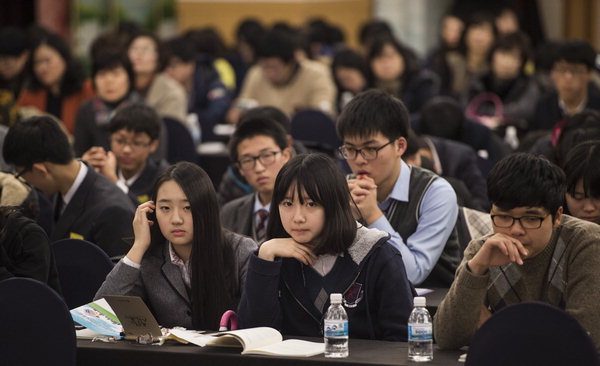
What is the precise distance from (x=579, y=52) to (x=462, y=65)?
3.23 meters

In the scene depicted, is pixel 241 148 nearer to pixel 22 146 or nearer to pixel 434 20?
pixel 22 146

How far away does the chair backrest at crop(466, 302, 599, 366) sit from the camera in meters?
2.85

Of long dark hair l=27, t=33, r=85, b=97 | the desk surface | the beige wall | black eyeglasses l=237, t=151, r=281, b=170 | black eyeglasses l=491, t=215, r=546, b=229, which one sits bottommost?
the desk surface

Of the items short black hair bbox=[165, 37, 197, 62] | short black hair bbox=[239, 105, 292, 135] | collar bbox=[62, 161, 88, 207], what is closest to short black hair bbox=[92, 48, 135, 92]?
short black hair bbox=[239, 105, 292, 135]

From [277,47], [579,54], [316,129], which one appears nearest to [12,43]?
[277,47]

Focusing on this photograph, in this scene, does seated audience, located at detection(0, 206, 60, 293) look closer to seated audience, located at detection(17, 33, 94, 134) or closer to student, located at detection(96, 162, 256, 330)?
student, located at detection(96, 162, 256, 330)

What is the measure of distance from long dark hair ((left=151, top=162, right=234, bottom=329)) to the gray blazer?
0.12ft

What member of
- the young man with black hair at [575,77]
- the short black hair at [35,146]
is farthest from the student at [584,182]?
the young man with black hair at [575,77]

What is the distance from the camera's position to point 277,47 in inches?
367

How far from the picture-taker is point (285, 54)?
9.41 meters

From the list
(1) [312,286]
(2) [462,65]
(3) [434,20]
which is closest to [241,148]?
(1) [312,286]

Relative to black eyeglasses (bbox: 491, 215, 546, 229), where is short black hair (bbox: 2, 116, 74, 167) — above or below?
above

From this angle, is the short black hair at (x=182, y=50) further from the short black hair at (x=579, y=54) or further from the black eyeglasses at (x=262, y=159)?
the black eyeglasses at (x=262, y=159)

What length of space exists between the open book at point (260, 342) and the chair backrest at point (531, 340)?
0.53m
